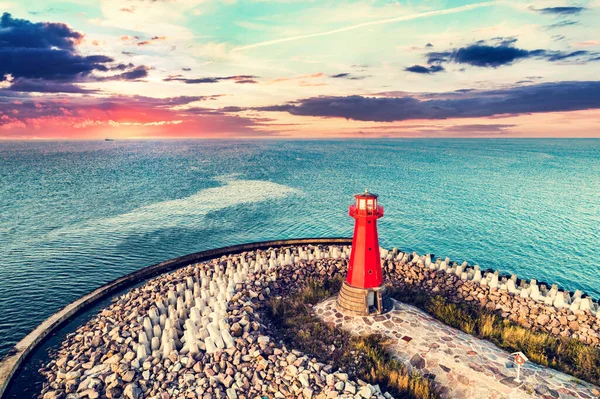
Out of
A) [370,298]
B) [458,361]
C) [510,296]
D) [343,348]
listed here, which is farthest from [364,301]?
[510,296]

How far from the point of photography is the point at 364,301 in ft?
54.0

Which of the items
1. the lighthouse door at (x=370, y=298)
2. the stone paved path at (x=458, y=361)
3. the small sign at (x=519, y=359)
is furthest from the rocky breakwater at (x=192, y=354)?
the small sign at (x=519, y=359)

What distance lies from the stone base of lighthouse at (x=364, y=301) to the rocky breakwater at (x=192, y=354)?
3888mm

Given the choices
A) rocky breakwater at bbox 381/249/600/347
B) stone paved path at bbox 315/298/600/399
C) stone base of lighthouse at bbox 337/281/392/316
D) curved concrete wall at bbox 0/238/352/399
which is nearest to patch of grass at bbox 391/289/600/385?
rocky breakwater at bbox 381/249/600/347

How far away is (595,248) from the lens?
1412 inches

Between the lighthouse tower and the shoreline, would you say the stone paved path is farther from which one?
the shoreline

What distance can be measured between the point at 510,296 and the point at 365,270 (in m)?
8.43

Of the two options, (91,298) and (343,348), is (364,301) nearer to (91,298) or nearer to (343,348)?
(343,348)

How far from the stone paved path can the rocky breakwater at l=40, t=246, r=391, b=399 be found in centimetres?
292

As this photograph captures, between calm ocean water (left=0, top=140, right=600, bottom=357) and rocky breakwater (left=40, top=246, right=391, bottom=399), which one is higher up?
rocky breakwater (left=40, top=246, right=391, bottom=399)

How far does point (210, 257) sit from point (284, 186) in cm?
4269

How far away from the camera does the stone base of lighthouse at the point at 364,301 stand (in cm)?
1652

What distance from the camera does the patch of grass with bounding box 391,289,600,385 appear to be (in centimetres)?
1411

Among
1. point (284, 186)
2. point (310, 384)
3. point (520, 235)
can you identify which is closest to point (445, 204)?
point (520, 235)
